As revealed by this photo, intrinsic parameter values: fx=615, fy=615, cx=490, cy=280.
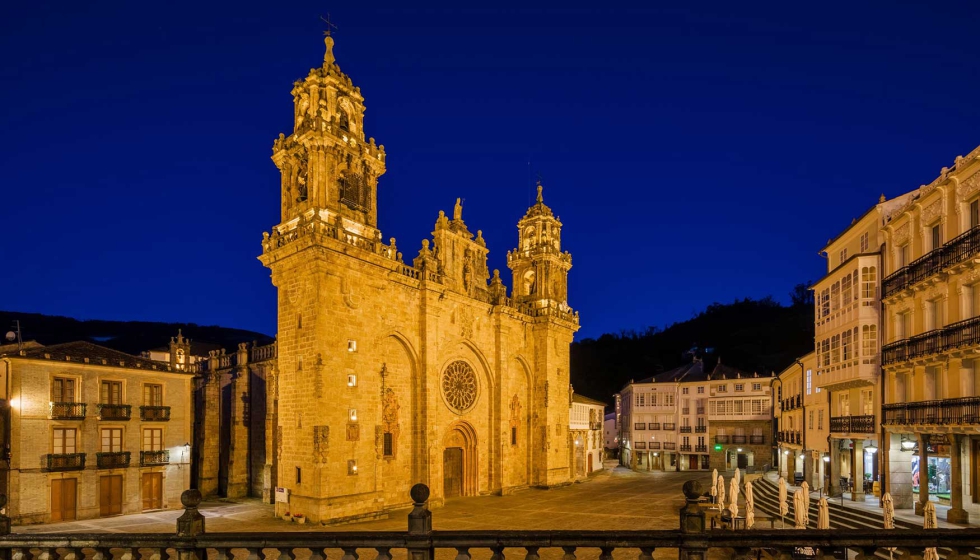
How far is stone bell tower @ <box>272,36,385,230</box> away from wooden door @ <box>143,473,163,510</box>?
46.2 ft

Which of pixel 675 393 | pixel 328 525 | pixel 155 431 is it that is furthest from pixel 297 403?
pixel 675 393

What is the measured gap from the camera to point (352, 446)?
26.5 metres

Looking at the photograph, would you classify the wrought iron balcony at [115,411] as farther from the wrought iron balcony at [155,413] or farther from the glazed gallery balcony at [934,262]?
the glazed gallery balcony at [934,262]

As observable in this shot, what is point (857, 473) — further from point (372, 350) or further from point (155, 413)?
point (155, 413)

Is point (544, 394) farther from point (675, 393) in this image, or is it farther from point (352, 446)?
point (675, 393)

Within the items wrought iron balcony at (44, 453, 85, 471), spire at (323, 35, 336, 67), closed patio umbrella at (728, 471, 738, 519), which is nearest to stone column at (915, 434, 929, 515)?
closed patio umbrella at (728, 471, 738, 519)

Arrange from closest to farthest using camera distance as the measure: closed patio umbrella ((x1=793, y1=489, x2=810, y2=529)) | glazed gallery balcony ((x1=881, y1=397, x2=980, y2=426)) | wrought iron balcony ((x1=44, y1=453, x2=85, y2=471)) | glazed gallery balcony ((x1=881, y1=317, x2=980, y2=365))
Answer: closed patio umbrella ((x1=793, y1=489, x2=810, y2=529)), glazed gallery balcony ((x1=881, y1=397, x2=980, y2=426)), glazed gallery balcony ((x1=881, y1=317, x2=980, y2=365)), wrought iron balcony ((x1=44, y1=453, x2=85, y2=471))

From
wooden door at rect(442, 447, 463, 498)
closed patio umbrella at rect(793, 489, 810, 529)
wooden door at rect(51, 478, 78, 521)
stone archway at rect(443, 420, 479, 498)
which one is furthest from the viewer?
stone archway at rect(443, 420, 479, 498)

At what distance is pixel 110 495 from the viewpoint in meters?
27.9

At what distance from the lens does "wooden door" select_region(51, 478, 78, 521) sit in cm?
2577

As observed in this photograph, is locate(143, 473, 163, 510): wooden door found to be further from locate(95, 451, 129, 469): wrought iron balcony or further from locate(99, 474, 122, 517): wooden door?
locate(95, 451, 129, 469): wrought iron balcony

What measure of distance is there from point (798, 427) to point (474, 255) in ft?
75.5

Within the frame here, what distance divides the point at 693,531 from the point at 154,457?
29.8 m

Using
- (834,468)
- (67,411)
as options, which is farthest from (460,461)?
(67,411)
